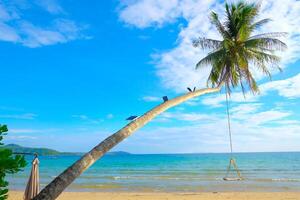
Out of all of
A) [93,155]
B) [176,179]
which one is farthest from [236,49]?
[176,179]

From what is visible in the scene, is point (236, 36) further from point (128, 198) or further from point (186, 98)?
point (128, 198)

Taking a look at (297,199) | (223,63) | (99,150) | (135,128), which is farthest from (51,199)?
(297,199)

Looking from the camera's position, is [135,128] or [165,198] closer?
[135,128]

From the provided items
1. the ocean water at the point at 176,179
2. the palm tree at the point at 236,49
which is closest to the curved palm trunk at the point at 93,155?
the palm tree at the point at 236,49

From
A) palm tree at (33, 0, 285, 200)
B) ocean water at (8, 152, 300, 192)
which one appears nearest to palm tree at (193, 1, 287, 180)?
palm tree at (33, 0, 285, 200)

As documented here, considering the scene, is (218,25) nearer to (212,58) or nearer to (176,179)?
(212,58)

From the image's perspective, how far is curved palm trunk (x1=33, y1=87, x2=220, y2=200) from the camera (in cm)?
419

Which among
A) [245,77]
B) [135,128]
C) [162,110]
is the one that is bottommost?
[135,128]

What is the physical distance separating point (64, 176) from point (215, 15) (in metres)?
11.5

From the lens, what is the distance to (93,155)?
17.0 ft

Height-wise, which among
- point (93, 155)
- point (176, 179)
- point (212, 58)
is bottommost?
point (93, 155)

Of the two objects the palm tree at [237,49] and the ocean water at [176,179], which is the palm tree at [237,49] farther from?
the ocean water at [176,179]

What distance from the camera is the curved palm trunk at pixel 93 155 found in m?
4.19

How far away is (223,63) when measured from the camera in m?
13.6
